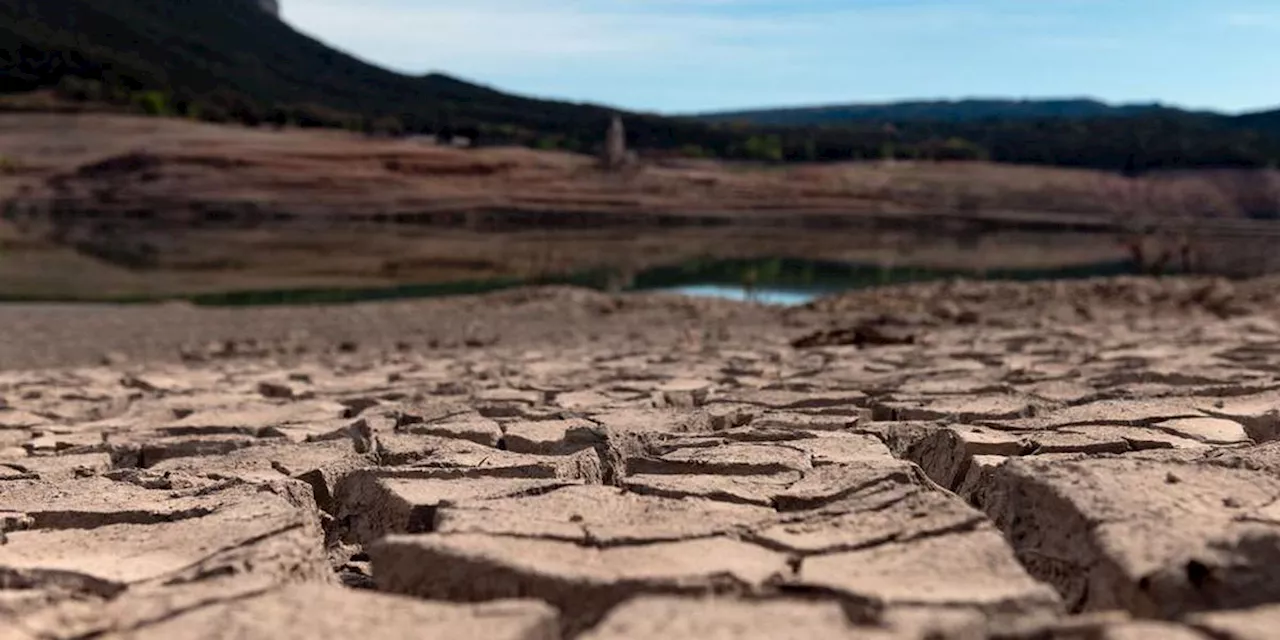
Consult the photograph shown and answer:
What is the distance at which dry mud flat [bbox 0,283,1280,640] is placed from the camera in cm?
146

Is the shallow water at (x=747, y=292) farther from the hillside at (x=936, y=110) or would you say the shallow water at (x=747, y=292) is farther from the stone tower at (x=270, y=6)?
the hillside at (x=936, y=110)

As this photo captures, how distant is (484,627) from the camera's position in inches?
54.6

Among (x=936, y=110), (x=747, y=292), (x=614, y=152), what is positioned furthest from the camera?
(x=936, y=110)

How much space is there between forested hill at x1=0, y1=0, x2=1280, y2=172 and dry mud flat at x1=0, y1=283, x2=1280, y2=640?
53.9m

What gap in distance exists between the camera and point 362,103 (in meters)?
76.7

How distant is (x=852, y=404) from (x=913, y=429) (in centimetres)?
62

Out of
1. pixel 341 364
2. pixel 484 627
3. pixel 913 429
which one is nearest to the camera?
pixel 484 627

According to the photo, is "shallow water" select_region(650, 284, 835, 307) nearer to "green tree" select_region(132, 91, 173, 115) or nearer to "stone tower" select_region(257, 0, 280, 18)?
"green tree" select_region(132, 91, 173, 115)

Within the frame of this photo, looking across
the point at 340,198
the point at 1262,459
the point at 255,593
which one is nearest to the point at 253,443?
the point at 255,593

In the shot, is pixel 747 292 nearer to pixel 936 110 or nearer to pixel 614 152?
pixel 614 152

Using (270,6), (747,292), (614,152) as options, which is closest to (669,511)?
(747,292)

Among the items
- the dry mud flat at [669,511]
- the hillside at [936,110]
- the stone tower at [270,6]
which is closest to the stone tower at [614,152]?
the dry mud flat at [669,511]

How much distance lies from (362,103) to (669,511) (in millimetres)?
78403

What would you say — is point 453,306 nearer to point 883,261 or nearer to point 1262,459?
point 1262,459
